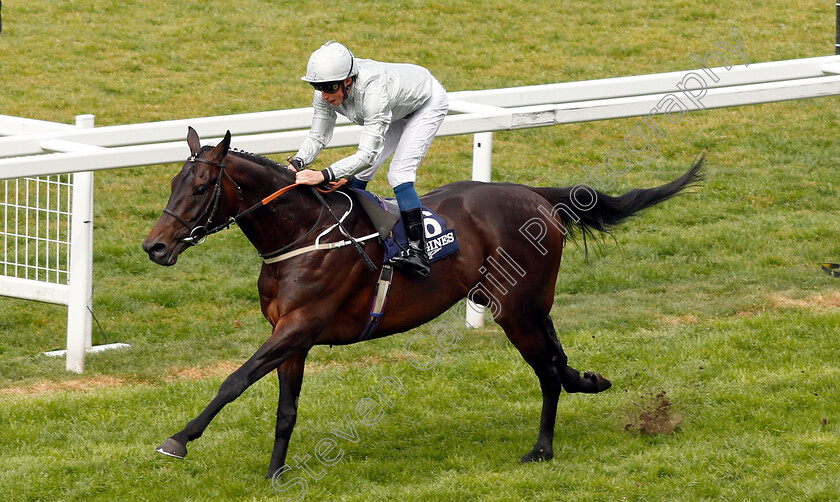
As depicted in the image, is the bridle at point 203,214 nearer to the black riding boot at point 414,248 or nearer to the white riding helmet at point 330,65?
the white riding helmet at point 330,65

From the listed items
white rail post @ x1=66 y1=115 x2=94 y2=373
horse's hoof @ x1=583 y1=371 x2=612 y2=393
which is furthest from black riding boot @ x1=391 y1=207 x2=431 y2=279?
white rail post @ x1=66 y1=115 x2=94 y2=373

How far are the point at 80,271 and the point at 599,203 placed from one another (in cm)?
370

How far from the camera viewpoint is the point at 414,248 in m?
5.97

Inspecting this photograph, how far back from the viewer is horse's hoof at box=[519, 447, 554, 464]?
619 centimetres

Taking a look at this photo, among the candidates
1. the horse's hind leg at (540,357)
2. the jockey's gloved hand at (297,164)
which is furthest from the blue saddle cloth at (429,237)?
the horse's hind leg at (540,357)

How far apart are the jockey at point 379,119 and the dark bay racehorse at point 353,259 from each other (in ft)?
0.68

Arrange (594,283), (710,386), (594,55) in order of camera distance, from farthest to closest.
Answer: (594,55), (594,283), (710,386)

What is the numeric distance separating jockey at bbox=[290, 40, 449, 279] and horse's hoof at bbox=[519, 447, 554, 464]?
116 centimetres

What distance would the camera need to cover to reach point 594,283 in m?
9.99

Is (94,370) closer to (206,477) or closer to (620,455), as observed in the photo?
(206,477)

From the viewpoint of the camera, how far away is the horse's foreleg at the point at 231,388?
5.19 meters

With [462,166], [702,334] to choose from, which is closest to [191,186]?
[702,334]

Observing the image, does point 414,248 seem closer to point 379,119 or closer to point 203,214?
point 379,119

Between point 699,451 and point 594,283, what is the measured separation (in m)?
3.98
